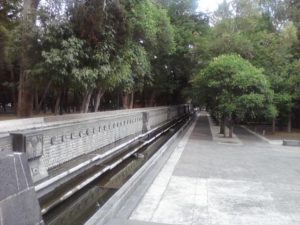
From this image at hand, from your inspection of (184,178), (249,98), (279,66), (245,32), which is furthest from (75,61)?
(245,32)

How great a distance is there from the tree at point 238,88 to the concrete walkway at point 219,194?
667 cm

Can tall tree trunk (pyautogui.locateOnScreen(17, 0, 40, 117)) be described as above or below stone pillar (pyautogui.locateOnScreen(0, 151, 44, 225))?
above

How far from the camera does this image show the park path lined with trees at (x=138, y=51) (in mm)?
16234

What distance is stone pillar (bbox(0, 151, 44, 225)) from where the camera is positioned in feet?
11.3

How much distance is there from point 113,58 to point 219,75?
6987 mm

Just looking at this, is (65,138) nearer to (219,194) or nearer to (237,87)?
(219,194)

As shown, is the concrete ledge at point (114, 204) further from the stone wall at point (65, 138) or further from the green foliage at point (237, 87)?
the green foliage at point (237, 87)

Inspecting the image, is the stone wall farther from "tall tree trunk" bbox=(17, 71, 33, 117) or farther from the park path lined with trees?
"tall tree trunk" bbox=(17, 71, 33, 117)

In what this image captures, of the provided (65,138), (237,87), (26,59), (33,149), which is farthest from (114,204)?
(237,87)

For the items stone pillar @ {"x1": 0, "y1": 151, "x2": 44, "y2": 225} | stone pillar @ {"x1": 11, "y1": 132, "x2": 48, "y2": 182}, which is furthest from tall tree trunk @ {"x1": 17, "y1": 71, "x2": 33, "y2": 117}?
stone pillar @ {"x1": 0, "y1": 151, "x2": 44, "y2": 225}

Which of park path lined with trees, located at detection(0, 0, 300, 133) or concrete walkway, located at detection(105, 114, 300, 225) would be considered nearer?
concrete walkway, located at detection(105, 114, 300, 225)

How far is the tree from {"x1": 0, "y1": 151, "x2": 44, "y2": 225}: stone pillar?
18.3m

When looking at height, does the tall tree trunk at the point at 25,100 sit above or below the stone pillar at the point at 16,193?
above

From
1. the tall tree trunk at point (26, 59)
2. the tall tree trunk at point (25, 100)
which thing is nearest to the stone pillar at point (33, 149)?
the tall tree trunk at point (26, 59)
